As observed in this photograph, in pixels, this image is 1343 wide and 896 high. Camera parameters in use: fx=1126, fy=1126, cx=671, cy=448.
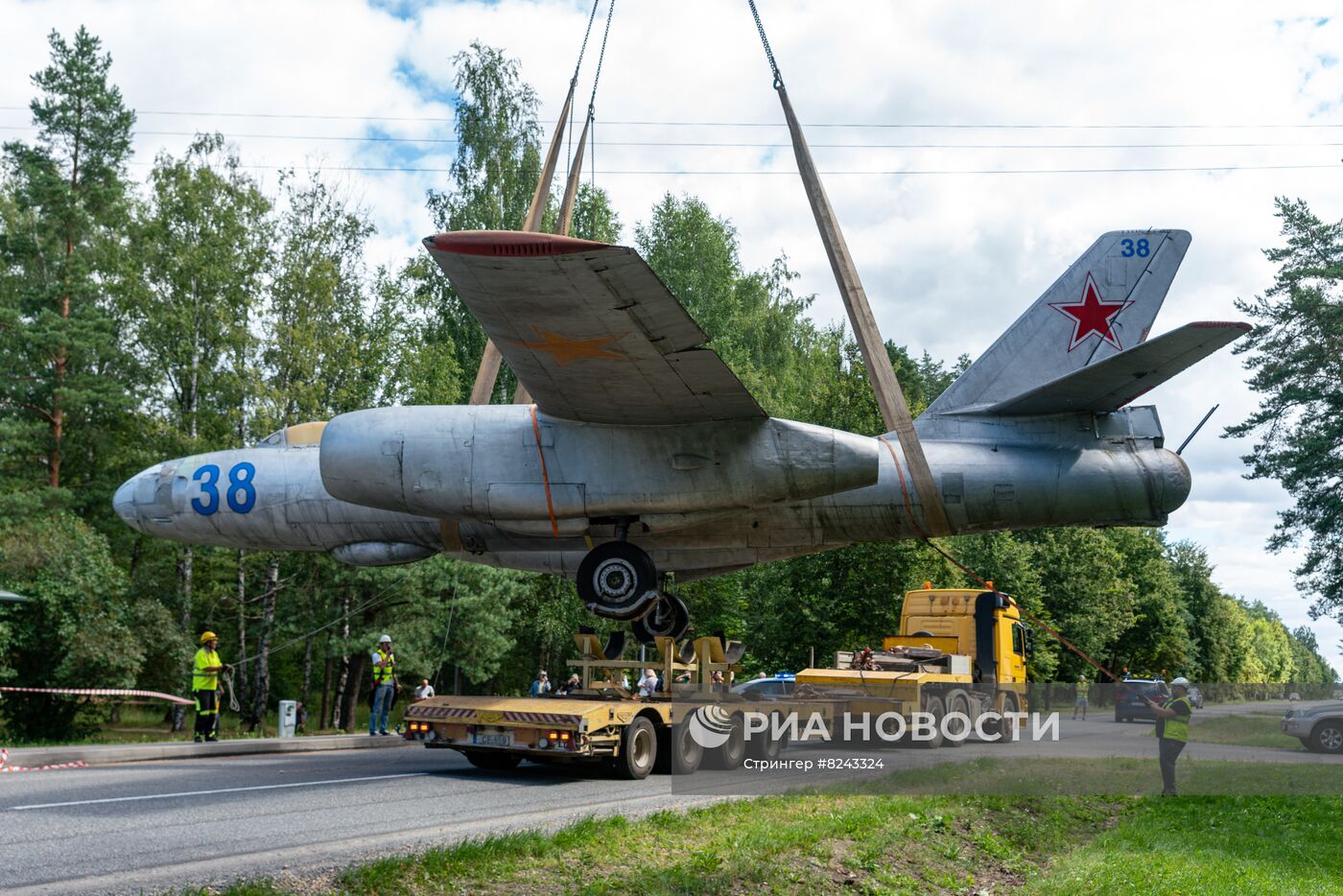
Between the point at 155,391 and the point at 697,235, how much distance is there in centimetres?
1916

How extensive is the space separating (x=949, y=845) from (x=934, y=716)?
6.49 meters

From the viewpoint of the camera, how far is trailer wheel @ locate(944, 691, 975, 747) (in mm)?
17156

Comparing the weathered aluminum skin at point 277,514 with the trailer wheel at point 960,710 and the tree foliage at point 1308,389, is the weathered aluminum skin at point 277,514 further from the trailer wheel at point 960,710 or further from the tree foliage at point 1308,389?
the tree foliage at point 1308,389

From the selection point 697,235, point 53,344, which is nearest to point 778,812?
point 53,344

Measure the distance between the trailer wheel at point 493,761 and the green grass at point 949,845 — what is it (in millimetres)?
3669

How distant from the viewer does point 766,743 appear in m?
13.9

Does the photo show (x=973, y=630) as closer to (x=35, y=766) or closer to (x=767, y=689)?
(x=767, y=689)

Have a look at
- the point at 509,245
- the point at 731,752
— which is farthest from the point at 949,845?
the point at 509,245

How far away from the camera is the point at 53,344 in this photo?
29.5m

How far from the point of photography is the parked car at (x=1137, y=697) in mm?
13375

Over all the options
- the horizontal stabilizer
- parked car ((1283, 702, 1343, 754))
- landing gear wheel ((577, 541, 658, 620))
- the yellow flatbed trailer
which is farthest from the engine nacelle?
parked car ((1283, 702, 1343, 754))

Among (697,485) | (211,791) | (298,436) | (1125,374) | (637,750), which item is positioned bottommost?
(211,791)

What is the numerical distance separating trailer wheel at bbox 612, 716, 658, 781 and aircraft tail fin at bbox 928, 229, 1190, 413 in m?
5.02

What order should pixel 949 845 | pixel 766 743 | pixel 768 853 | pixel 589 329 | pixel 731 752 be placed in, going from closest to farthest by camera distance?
pixel 768 853, pixel 589 329, pixel 949 845, pixel 731 752, pixel 766 743
